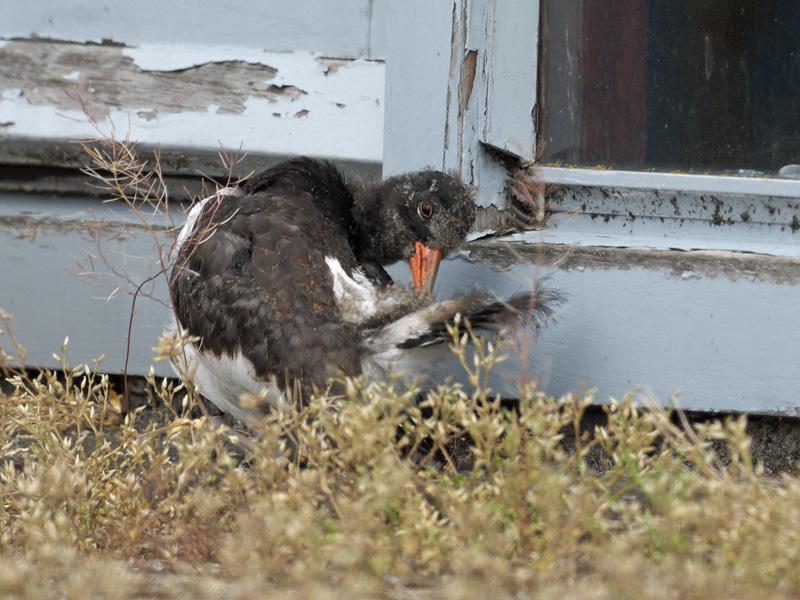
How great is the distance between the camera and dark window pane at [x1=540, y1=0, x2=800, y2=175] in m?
3.12

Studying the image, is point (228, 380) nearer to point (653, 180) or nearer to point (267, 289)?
point (267, 289)

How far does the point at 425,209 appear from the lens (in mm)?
3195

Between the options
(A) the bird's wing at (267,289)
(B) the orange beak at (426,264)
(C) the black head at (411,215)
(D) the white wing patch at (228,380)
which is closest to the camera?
(A) the bird's wing at (267,289)

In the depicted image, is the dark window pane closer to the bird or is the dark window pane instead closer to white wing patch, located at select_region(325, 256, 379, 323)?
the bird

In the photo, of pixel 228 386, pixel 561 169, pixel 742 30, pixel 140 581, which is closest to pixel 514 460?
pixel 140 581

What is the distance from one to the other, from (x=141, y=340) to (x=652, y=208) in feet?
5.58

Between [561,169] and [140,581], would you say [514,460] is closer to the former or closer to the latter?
[140,581]

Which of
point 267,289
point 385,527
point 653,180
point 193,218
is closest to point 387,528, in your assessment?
point 385,527

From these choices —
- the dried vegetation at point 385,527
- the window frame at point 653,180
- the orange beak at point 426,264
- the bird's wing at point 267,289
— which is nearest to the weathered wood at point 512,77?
the window frame at point 653,180

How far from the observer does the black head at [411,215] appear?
316cm

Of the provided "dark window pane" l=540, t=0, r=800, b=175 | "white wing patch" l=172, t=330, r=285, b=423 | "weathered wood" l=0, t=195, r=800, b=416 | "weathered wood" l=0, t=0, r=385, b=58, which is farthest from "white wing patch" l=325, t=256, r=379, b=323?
"weathered wood" l=0, t=0, r=385, b=58

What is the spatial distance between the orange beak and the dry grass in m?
1.03

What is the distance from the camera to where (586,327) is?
312 cm

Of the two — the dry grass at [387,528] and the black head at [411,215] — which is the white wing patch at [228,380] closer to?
the dry grass at [387,528]
